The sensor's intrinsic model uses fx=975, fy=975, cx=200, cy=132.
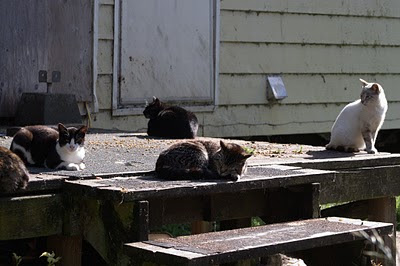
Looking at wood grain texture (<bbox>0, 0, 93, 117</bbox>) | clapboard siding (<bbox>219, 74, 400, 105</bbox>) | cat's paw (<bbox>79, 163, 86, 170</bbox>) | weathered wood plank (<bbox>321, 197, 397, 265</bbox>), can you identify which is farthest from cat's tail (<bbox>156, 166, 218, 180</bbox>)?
clapboard siding (<bbox>219, 74, 400, 105</bbox>)

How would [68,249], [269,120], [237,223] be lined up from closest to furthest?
[68,249] < [237,223] < [269,120]

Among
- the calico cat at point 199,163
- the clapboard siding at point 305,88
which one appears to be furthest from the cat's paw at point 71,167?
the clapboard siding at point 305,88

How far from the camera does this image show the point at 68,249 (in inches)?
226

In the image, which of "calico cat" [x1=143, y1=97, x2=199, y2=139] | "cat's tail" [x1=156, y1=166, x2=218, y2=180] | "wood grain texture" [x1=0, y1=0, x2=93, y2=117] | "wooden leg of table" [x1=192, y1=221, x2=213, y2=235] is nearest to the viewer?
"cat's tail" [x1=156, y1=166, x2=218, y2=180]

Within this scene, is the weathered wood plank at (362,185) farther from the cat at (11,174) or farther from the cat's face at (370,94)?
the cat at (11,174)

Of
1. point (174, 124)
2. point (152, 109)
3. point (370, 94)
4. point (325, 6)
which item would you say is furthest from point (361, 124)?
point (325, 6)

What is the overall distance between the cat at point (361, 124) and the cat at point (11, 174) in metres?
3.49

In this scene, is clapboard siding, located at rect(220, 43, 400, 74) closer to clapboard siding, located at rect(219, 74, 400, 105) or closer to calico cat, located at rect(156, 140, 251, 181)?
clapboard siding, located at rect(219, 74, 400, 105)

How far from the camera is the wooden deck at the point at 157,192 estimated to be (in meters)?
5.34

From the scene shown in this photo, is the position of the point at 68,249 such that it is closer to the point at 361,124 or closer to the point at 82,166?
the point at 82,166

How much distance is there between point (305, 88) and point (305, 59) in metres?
0.33

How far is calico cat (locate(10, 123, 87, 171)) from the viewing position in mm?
6012

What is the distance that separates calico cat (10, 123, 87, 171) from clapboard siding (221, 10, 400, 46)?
4.35 meters

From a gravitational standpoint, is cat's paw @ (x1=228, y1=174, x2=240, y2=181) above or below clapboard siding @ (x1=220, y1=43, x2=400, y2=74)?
below
